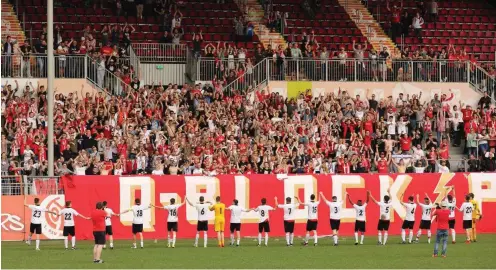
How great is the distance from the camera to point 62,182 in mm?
42062

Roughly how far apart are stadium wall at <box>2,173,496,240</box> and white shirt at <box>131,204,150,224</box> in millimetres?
2667

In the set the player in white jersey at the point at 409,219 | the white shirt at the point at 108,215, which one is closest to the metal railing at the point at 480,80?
the player in white jersey at the point at 409,219

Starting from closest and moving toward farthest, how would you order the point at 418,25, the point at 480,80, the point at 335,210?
1. the point at 335,210
2. the point at 480,80
3. the point at 418,25

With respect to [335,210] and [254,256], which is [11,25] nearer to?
Answer: [335,210]

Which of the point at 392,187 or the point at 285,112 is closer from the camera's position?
the point at 392,187

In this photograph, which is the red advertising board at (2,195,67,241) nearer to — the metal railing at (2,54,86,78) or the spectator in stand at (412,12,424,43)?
the metal railing at (2,54,86,78)

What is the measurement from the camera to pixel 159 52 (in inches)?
2147

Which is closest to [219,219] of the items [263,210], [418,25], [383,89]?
[263,210]

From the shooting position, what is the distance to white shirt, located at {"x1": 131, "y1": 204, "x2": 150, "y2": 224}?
130 feet

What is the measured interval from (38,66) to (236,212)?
1365 cm

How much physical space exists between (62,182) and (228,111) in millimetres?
10160

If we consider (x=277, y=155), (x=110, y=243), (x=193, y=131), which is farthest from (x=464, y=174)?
(x=110, y=243)

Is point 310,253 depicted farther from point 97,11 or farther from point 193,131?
point 97,11

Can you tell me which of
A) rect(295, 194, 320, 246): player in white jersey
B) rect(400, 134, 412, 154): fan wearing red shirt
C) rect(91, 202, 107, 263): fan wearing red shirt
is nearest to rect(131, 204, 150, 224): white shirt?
rect(295, 194, 320, 246): player in white jersey
